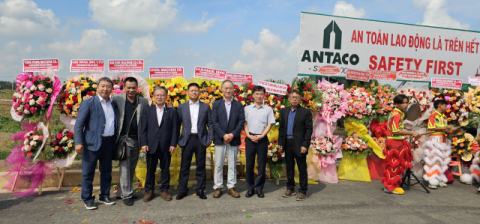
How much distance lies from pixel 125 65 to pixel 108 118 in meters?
1.46

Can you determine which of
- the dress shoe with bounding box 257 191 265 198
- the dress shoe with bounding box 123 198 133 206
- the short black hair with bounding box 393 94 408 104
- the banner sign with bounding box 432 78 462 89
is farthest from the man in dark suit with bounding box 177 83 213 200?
the banner sign with bounding box 432 78 462 89

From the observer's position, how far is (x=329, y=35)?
7723 millimetres

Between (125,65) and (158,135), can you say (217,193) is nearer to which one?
(158,135)

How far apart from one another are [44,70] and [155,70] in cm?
187

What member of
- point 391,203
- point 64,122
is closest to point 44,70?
point 64,122

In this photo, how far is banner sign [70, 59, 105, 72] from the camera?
16.4ft

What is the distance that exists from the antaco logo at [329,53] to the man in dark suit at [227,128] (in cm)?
371

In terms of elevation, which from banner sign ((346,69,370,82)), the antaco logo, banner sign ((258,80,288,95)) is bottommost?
banner sign ((258,80,288,95))

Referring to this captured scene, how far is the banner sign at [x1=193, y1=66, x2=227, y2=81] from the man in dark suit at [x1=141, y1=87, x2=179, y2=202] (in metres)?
1.28

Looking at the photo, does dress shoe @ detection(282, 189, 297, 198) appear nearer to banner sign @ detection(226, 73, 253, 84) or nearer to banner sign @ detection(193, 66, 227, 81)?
banner sign @ detection(226, 73, 253, 84)

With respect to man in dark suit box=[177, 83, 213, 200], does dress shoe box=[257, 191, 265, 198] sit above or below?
below

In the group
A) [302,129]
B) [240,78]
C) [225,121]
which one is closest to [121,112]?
[225,121]

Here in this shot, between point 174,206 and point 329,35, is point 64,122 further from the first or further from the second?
point 329,35

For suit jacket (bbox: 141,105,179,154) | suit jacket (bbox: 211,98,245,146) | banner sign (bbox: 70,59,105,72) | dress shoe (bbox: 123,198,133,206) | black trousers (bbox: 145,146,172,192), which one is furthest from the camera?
banner sign (bbox: 70,59,105,72)
